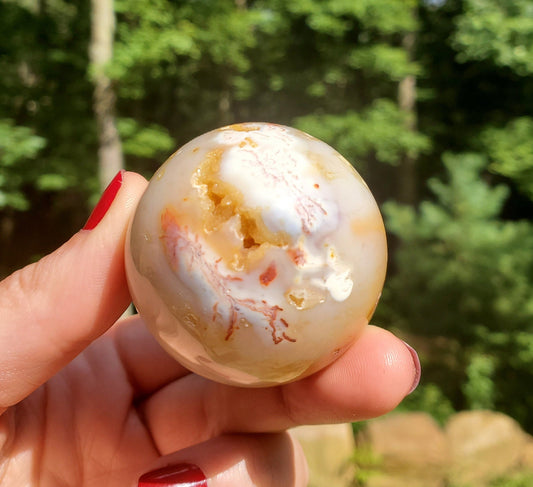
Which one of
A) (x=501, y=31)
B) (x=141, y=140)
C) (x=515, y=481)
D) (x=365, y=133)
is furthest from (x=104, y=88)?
(x=515, y=481)

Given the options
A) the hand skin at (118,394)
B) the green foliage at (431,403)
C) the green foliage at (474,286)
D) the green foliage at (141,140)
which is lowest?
the green foliage at (431,403)

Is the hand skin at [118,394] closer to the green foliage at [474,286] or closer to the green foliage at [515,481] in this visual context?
the green foliage at [515,481]

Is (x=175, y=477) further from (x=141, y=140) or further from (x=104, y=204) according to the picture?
(x=141, y=140)

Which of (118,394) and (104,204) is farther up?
(104,204)

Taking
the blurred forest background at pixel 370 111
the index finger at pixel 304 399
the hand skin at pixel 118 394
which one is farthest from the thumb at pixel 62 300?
the blurred forest background at pixel 370 111

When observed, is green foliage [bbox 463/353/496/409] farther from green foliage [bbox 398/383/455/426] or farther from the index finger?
the index finger

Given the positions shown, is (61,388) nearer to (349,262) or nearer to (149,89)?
(349,262)

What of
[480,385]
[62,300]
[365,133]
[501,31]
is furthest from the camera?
[365,133]
